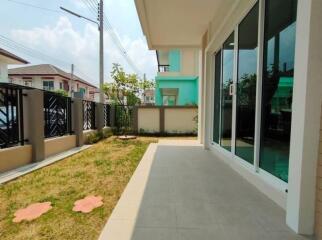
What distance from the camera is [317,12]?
1688 mm

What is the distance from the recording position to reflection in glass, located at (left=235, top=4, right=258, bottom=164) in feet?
10.6

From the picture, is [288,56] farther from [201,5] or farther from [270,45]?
[201,5]

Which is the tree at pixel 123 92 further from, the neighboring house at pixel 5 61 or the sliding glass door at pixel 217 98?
the neighboring house at pixel 5 61

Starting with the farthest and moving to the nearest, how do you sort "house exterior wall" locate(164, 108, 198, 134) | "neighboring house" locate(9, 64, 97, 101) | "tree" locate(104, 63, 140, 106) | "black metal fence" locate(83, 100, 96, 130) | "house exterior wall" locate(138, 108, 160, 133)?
1. "neighboring house" locate(9, 64, 97, 101)
2. "house exterior wall" locate(138, 108, 160, 133)
3. "house exterior wall" locate(164, 108, 198, 134)
4. "tree" locate(104, 63, 140, 106)
5. "black metal fence" locate(83, 100, 96, 130)

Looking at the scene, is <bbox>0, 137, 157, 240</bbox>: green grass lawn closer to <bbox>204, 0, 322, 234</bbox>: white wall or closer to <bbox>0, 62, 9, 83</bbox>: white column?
<bbox>204, 0, 322, 234</bbox>: white wall

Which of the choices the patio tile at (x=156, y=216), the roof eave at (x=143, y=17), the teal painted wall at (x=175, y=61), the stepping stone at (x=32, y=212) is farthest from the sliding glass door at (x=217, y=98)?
the teal painted wall at (x=175, y=61)

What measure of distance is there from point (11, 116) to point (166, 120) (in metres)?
6.92

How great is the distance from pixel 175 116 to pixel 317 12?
876 centimetres

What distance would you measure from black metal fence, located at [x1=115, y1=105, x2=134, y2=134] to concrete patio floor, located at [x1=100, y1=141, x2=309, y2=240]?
698 centimetres

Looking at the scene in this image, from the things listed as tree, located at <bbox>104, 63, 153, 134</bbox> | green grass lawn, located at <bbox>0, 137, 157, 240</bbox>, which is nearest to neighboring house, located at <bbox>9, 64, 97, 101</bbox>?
tree, located at <bbox>104, 63, 153, 134</bbox>

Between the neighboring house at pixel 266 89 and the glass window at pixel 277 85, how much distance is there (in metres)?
0.01

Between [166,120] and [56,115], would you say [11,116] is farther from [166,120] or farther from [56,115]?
[166,120]

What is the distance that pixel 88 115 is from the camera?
8.07m

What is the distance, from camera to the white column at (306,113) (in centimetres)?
171
